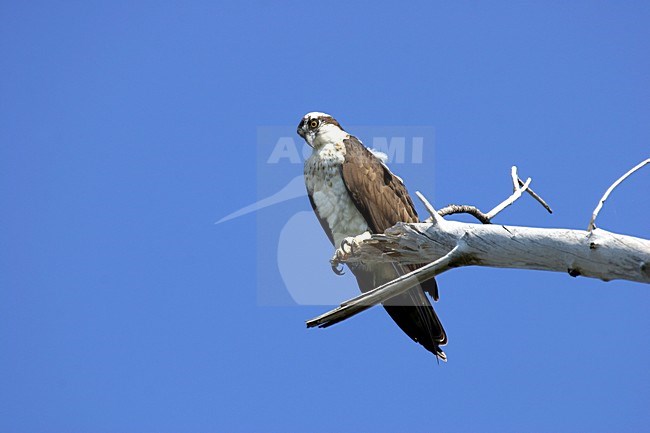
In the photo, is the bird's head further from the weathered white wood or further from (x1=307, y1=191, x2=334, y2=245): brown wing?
the weathered white wood

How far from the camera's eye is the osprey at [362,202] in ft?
19.7

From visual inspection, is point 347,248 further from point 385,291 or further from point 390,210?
point 385,291

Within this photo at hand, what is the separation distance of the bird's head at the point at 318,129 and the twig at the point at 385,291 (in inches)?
94.9

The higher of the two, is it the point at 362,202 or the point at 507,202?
the point at 362,202

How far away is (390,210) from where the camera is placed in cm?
611

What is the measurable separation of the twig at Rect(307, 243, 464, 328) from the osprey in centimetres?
162

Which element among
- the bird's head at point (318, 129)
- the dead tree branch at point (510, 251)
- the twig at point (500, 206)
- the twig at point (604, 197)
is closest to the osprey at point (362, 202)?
the bird's head at point (318, 129)

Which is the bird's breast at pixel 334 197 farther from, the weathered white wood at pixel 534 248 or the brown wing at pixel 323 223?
the weathered white wood at pixel 534 248

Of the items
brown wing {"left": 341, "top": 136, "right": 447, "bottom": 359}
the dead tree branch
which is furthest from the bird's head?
the dead tree branch

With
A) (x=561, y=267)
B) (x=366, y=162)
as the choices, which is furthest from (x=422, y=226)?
(x=366, y=162)

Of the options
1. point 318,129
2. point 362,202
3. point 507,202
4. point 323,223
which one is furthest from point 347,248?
point 507,202

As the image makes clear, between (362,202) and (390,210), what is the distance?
22 cm

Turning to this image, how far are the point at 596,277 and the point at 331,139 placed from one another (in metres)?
2.89

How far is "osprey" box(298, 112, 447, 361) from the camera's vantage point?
600cm
